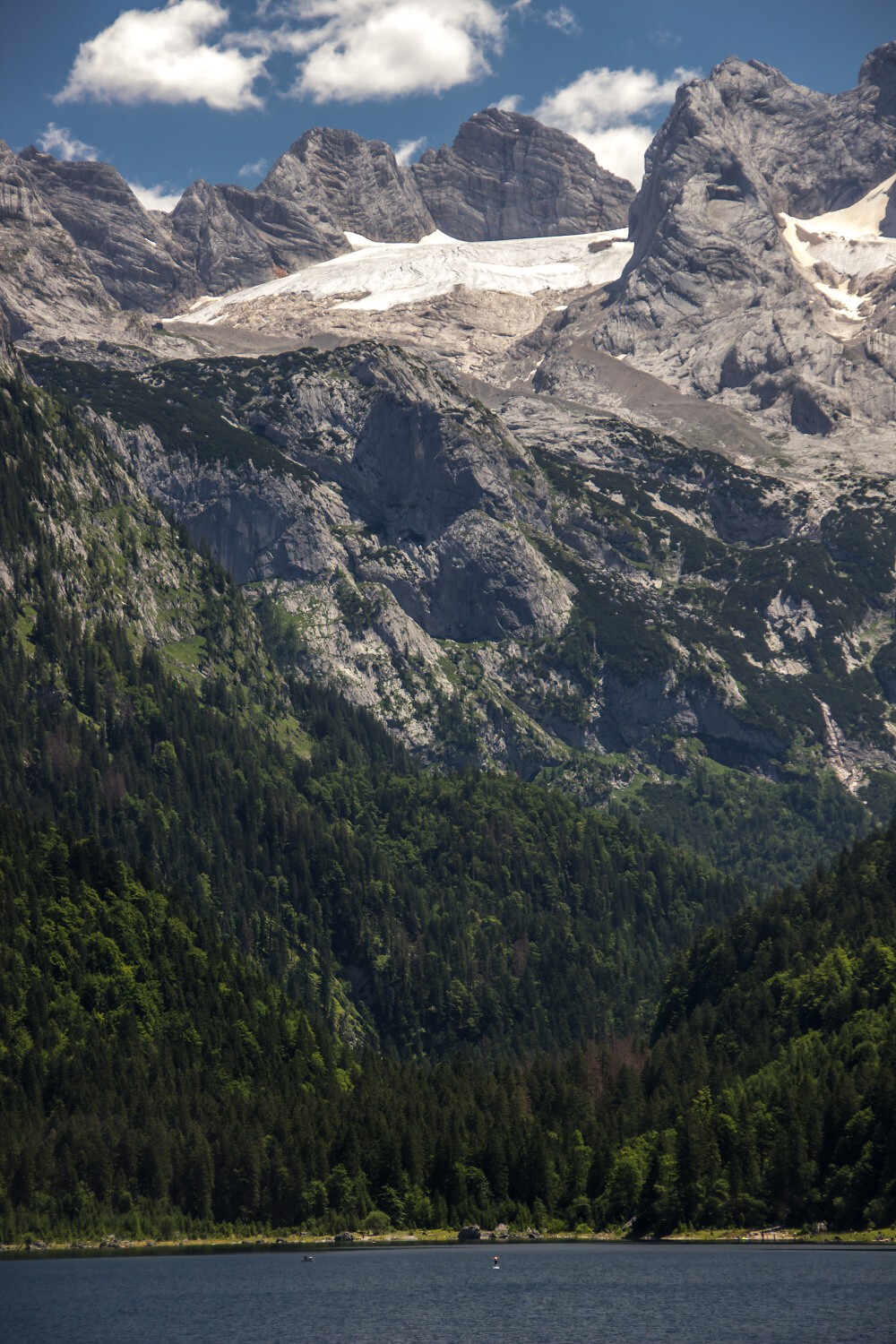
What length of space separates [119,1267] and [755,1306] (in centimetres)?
6822

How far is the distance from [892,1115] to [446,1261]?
47.1 metres

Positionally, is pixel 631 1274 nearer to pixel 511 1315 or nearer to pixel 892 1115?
pixel 511 1315

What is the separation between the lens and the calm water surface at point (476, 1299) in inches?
5969

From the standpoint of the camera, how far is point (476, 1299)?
169875mm

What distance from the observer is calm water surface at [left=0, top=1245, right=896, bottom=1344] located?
152 metres

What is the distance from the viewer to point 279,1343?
499ft

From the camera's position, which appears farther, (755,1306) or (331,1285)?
(331,1285)

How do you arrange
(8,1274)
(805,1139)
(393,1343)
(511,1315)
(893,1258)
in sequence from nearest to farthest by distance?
(393,1343), (511,1315), (893,1258), (8,1274), (805,1139)

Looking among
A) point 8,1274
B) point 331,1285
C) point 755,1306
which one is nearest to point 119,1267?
point 8,1274

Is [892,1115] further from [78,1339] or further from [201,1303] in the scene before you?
[78,1339]

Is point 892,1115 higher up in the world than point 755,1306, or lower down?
higher up

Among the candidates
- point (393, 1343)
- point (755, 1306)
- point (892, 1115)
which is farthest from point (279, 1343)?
point (892, 1115)

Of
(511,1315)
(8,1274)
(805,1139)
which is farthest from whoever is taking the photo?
(805,1139)

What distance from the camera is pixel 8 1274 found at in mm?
185875
